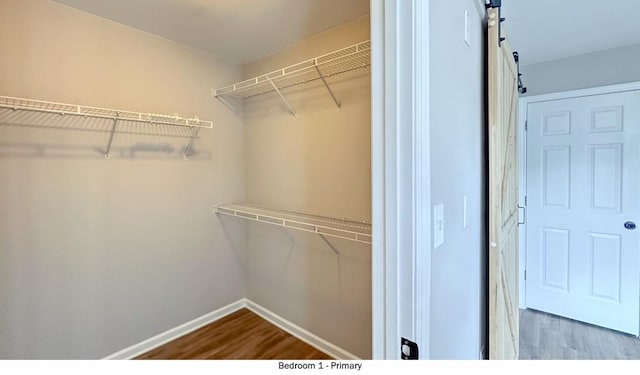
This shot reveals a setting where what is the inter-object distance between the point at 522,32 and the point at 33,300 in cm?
349

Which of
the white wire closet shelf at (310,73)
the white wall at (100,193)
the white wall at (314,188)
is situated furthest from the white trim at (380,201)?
the white wall at (100,193)

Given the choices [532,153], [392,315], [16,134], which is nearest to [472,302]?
[392,315]

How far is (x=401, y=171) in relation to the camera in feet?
2.25

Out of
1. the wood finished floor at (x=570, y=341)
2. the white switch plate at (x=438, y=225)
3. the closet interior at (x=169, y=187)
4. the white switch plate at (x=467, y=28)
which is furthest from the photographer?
the wood finished floor at (x=570, y=341)

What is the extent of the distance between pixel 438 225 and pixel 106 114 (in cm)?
194

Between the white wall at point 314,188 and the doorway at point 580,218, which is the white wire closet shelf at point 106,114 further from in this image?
the doorway at point 580,218

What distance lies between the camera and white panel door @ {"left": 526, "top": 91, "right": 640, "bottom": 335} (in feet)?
7.50

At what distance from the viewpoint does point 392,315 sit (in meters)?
0.71

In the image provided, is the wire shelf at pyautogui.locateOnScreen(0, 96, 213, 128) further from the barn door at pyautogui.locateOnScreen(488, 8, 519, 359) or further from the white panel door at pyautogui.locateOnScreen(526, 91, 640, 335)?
the white panel door at pyautogui.locateOnScreen(526, 91, 640, 335)

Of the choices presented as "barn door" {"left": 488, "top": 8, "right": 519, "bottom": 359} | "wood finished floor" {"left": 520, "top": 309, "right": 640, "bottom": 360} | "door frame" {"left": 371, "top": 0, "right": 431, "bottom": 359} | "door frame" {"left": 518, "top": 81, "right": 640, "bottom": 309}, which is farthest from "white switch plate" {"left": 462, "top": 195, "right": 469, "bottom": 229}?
"door frame" {"left": 518, "top": 81, "right": 640, "bottom": 309}

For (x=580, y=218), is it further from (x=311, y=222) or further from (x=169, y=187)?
(x=169, y=187)

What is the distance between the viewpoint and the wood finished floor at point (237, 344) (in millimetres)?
2018

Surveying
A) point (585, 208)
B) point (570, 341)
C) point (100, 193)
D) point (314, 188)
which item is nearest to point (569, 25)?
point (585, 208)

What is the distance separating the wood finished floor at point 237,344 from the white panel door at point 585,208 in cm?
221
